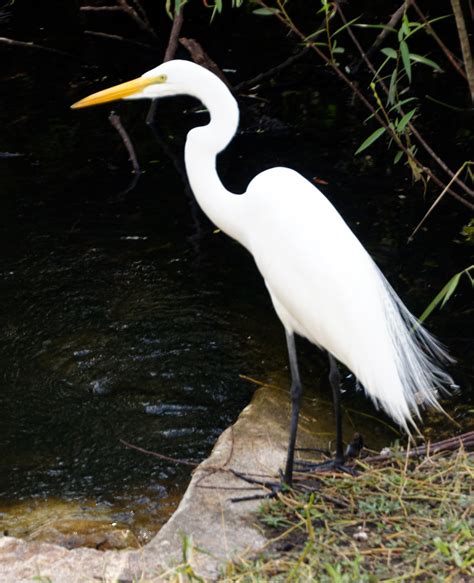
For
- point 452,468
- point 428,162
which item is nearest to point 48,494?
point 452,468

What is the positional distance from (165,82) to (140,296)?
2.31 metres

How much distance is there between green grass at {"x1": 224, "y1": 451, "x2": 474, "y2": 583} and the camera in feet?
9.25

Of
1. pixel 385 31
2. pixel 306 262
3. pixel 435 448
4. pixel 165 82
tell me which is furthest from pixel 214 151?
pixel 385 31

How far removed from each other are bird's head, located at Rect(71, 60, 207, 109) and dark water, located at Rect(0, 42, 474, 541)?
167 centimetres

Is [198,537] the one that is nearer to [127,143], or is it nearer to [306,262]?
[306,262]

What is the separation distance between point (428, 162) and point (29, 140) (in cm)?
337

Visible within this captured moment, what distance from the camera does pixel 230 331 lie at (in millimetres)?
5328

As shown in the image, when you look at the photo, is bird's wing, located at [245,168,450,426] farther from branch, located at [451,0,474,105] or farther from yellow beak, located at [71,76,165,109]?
branch, located at [451,0,474,105]

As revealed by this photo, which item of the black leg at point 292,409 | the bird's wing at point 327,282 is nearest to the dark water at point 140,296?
the black leg at point 292,409

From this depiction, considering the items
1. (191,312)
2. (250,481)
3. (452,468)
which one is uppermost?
(452,468)

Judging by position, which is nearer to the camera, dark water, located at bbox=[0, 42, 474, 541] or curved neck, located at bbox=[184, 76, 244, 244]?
curved neck, located at bbox=[184, 76, 244, 244]

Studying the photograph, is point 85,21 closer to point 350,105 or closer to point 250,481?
point 350,105

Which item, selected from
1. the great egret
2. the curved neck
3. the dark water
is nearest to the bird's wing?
the great egret

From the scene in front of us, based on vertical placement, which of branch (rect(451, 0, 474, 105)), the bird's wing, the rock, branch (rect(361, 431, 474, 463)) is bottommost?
the rock
